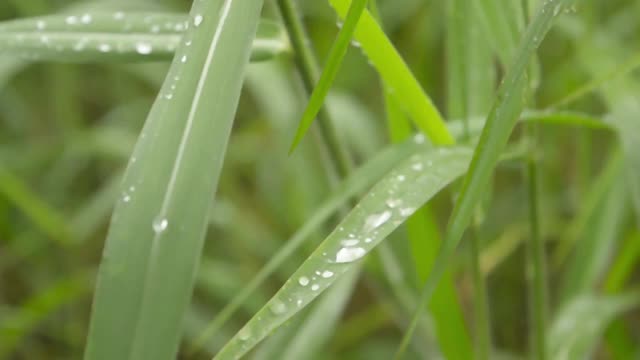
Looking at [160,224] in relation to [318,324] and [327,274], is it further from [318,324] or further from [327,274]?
[318,324]

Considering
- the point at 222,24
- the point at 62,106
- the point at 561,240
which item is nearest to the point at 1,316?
the point at 62,106

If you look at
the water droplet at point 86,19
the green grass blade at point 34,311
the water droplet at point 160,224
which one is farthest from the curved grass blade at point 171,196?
the green grass blade at point 34,311

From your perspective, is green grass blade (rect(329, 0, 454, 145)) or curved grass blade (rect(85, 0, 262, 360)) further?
green grass blade (rect(329, 0, 454, 145))

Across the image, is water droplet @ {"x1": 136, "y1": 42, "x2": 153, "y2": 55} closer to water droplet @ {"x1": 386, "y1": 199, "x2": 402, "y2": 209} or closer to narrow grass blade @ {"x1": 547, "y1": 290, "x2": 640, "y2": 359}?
water droplet @ {"x1": 386, "y1": 199, "x2": 402, "y2": 209}

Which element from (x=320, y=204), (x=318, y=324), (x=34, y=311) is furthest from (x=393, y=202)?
(x=34, y=311)

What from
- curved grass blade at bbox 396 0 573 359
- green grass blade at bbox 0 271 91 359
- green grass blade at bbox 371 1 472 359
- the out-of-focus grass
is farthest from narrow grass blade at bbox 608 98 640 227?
green grass blade at bbox 0 271 91 359

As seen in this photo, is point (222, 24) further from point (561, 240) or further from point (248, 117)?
point (248, 117)
